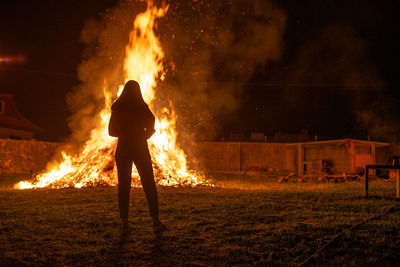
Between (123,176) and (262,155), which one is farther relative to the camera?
(262,155)

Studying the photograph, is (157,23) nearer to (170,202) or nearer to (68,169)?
(68,169)

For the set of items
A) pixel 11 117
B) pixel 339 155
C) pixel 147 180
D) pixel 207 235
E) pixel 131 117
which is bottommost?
pixel 207 235

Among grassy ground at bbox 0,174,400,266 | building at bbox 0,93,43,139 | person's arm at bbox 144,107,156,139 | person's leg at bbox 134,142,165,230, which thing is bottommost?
grassy ground at bbox 0,174,400,266

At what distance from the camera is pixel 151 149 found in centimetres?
1309

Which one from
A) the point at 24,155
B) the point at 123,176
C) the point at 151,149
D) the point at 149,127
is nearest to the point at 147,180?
the point at 123,176

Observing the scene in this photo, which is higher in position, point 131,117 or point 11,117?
point 11,117

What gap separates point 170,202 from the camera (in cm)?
798

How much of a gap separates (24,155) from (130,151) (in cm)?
1735

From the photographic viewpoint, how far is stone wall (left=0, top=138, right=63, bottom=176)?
18.7m

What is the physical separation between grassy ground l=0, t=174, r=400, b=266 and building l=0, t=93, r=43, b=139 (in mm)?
23463

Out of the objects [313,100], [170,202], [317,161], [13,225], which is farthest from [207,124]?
[13,225]

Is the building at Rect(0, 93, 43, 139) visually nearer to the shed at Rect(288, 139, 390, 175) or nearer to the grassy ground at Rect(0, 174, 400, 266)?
the shed at Rect(288, 139, 390, 175)

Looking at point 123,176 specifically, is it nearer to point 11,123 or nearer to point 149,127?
point 149,127

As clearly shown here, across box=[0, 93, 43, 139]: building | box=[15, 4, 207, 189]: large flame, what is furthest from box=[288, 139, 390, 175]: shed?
box=[0, 93, 43, 139]: building
